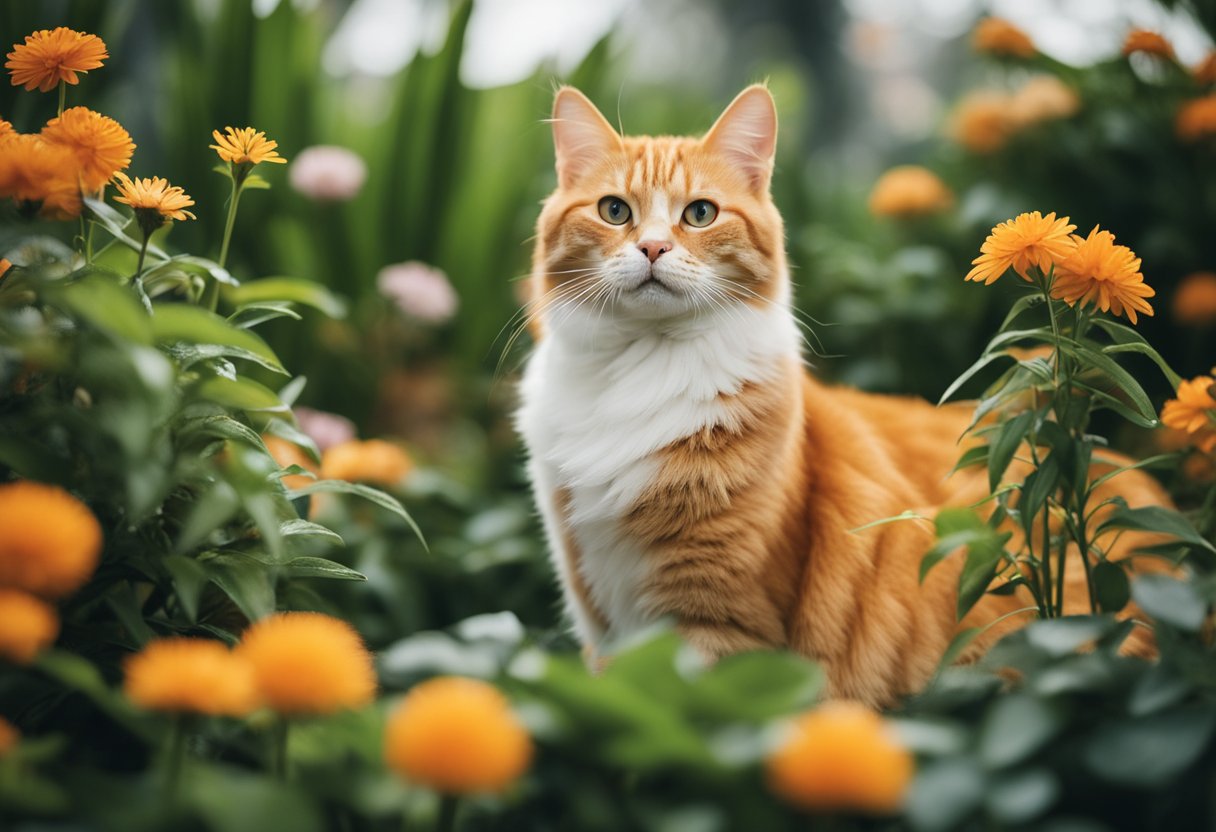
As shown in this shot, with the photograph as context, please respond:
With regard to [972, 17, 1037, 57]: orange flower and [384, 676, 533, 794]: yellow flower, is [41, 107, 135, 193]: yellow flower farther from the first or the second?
[972, 17, 1037, 57]: orange flower

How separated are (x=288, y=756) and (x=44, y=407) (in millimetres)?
445

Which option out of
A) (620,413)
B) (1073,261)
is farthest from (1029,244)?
(620,413)

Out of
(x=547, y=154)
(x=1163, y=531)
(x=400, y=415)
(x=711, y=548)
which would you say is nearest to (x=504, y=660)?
(x=711, y=548)

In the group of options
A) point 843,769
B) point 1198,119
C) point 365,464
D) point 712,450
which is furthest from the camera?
point 1198,119

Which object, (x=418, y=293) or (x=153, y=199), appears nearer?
(x=153, y=199)

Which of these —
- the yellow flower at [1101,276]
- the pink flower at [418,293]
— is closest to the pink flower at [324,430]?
the pink flower at [418,293]

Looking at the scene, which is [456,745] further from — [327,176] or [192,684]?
[327,176]

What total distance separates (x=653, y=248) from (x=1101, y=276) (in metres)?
0.61

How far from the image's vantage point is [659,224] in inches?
56.7

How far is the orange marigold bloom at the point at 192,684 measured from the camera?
2.39 feet

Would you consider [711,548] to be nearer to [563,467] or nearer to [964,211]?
[563,467]

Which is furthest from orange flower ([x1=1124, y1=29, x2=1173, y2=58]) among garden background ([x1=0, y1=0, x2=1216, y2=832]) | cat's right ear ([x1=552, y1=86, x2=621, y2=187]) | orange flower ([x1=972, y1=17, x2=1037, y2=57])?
cat's right ear ([x1=552, y1=86, x2=621, y2=187])

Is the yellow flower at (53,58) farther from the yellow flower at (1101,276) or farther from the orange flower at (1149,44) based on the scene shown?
the orange flower at (1149,44)

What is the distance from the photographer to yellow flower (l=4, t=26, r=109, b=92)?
1064 mm
